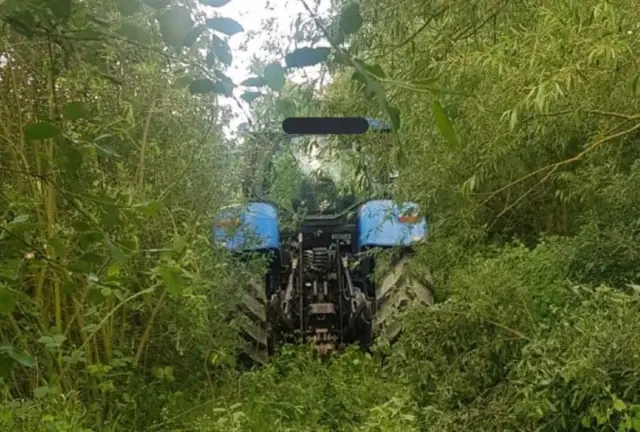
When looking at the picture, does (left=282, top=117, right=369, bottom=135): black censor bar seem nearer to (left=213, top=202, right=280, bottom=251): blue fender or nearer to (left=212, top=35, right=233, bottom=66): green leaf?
(left=212, top=35, right=233, bottom=66): green leaf

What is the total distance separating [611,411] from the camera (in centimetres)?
217

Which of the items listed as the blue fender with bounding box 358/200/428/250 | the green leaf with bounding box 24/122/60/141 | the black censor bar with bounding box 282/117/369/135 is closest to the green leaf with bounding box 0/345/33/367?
the green leaf with bounding box 24/122/60/141

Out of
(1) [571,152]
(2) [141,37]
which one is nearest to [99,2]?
(2) [141,37]

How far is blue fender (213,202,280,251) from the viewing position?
354 centimetres

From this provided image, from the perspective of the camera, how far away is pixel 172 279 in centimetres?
102

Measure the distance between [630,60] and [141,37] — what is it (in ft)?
6.61

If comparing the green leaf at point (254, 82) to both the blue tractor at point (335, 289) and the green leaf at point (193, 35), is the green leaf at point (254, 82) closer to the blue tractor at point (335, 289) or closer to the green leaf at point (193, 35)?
the green leaf at point (193, 35)

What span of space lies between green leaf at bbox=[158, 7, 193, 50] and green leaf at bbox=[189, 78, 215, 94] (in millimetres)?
57

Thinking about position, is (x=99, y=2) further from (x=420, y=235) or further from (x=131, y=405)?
(x=420, y=235)

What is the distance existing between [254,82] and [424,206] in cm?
330

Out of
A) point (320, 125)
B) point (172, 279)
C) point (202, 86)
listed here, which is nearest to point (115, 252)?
point (172, 279)

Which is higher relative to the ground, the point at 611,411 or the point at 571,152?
the point at 571,152

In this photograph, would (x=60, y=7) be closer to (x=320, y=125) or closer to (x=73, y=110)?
(x=73, y=110)

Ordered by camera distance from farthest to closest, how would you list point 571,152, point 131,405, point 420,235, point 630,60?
1. point 420,235
2. point 571,152
3. point 131,405
4. point 630,60
